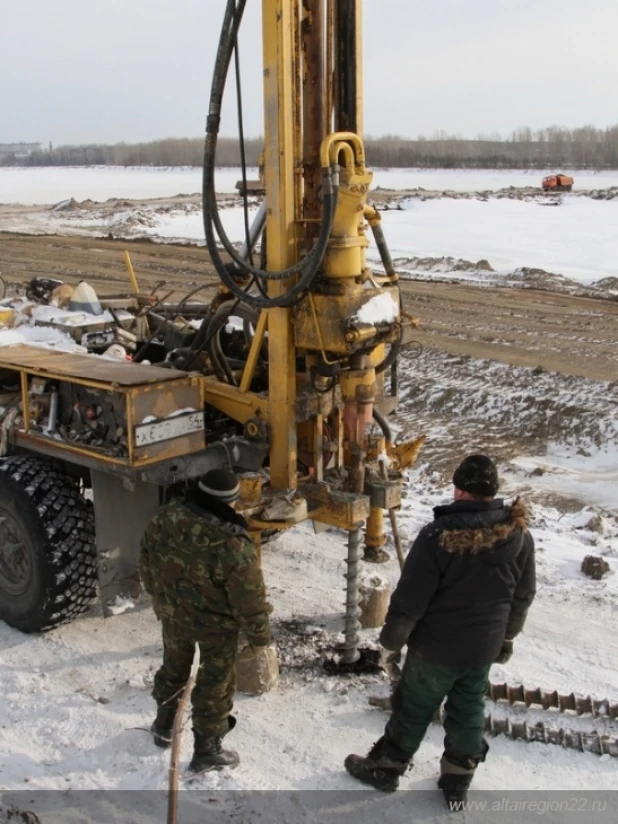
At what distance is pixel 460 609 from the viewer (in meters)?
3.70

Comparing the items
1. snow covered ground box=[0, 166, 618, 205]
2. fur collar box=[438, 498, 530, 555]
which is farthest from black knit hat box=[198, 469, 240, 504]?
snow covered ground box=[0, 166, 618, 205]

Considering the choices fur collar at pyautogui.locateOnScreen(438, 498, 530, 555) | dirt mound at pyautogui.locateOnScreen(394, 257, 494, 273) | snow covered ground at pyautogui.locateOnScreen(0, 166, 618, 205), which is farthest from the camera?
snow covered ground at pyautogui.locateOnScreen(0, 166, 618, 205)

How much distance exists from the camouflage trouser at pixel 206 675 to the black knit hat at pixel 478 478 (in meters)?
1.25

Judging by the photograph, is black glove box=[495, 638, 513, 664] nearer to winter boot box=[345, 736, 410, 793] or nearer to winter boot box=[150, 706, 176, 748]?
winter boot box=[345, 736, 410, 793]

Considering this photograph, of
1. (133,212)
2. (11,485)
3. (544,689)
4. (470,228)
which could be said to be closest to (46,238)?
(133,212)

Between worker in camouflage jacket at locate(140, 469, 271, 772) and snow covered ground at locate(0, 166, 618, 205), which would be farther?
snow covered ground at locate(0, 166, 618, 205)

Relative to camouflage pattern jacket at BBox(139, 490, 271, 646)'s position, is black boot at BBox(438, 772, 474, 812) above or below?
below

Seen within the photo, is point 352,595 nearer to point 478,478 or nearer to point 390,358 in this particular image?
point 390,358

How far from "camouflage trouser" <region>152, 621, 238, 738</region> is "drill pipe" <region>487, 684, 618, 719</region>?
147 cm

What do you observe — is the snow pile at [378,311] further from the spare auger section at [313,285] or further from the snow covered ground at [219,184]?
the snow covered ground at [219,184]

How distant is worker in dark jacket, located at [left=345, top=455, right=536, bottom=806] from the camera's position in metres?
3.64

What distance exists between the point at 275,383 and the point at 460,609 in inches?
68.5

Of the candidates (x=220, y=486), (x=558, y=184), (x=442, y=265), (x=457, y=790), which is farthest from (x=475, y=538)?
(x=558, y=184)

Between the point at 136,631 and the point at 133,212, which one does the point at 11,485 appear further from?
the point at 133,212
